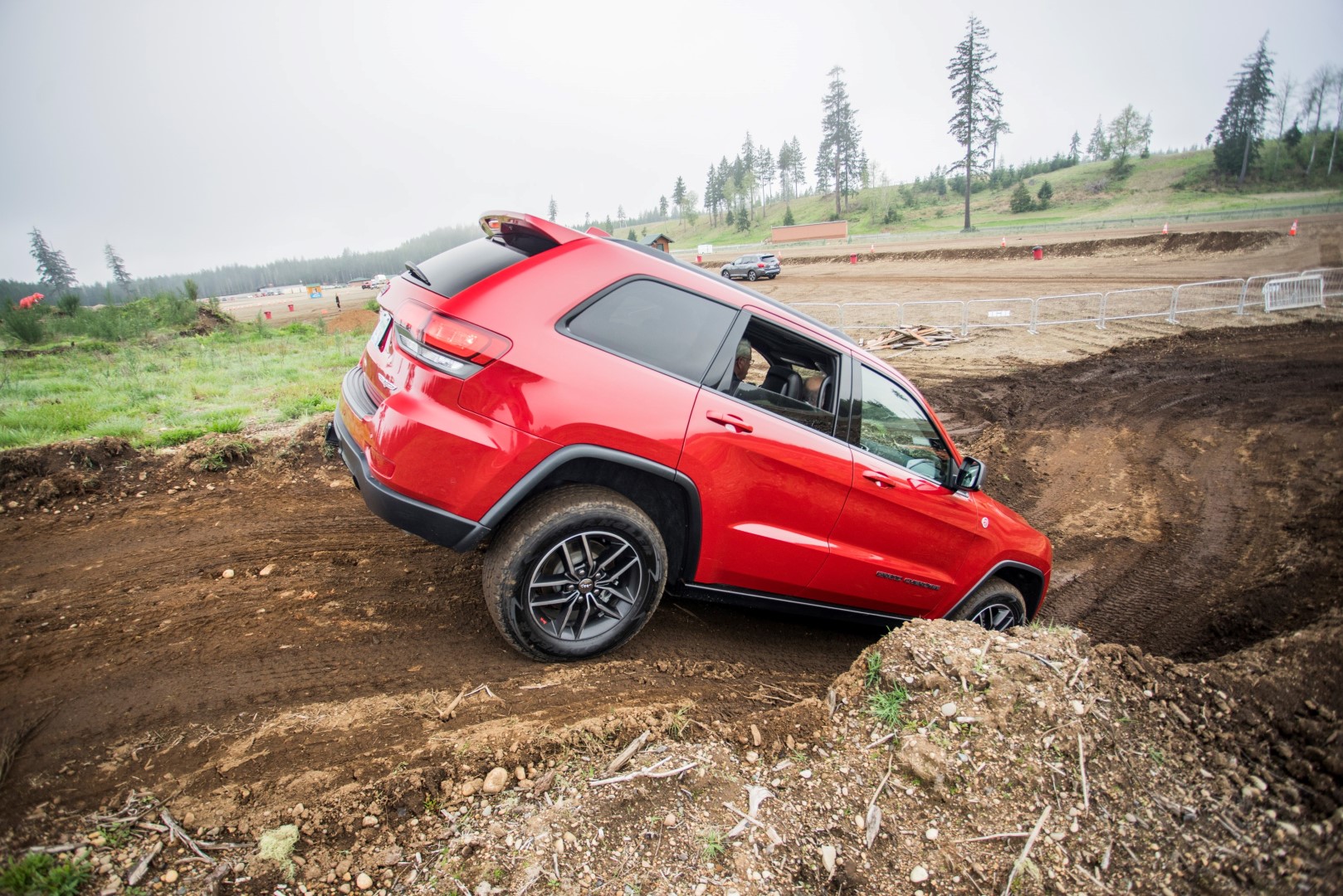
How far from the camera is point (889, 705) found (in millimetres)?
2537

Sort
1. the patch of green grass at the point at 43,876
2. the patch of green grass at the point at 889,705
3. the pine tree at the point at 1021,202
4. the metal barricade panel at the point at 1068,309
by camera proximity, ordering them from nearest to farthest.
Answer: the patch of green grass at the point at 43,876, the patch of green grass at the point at 889,705, the metal barricade panel at the point at 1068,309, the pine tree at the point at 1021,202

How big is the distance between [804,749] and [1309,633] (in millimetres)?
2680

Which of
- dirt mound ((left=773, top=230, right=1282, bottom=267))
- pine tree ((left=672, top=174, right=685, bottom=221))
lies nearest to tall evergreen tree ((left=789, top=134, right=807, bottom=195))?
pine tree ((left=672, top=174, right=685, bottom=221))

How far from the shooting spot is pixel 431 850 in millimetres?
1913

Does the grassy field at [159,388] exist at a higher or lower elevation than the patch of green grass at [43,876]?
higher

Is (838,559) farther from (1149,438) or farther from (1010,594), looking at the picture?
(1149,438)

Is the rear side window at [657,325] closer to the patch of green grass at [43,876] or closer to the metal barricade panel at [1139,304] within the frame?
the patch of green grass at [43,876]

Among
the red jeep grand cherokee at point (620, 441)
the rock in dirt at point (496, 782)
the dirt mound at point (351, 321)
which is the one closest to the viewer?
the rock in dirt at point (496, 782)

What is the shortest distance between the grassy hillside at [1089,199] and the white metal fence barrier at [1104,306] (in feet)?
107

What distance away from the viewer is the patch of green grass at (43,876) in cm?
161

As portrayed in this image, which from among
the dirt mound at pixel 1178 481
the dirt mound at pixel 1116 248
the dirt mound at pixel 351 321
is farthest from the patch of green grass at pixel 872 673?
the dirt mound at pixel 1116 248

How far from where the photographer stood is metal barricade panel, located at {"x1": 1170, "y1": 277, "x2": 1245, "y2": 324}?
15.9m

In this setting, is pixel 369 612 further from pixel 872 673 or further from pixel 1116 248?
pixel 1116 248

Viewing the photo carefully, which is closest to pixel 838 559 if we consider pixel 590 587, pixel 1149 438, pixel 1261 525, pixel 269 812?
pixel 590 587
